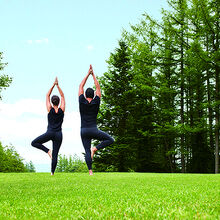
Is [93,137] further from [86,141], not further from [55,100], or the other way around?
[55,100]

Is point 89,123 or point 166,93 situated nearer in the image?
point 89,123

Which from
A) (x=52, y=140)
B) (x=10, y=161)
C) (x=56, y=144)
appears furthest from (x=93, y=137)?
(x=10, y=161)

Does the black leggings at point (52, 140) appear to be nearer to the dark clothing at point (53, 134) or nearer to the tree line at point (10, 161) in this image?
the dark clothing at point (53, 134)

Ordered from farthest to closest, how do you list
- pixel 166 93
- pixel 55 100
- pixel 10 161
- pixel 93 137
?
pixel 10 161 < pixel 166 93 < pixel 55 100 < pixel 93 137

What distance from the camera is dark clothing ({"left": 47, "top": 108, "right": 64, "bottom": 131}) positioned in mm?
9109

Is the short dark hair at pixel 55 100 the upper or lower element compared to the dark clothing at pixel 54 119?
upper

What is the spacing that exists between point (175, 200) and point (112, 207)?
0.90m

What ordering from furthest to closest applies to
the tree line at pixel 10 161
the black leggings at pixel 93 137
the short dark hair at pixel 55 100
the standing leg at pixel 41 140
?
the tree line at pixel 10 161 → the short dark hair at pixel 55 100 → the standing leg at pixel 41 140 → the black leggings at pixel 93 137

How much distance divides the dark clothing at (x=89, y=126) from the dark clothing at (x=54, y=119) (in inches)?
32.3

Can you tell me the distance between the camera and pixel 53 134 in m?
9.08

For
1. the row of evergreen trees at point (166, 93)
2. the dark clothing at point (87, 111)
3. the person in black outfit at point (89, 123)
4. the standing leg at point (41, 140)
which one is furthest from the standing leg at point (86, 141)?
the row of evergreen trees at point (166, 93)

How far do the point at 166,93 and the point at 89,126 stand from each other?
16.7m

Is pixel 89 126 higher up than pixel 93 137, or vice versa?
pixel 89 126

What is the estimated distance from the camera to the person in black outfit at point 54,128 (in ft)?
29.8
